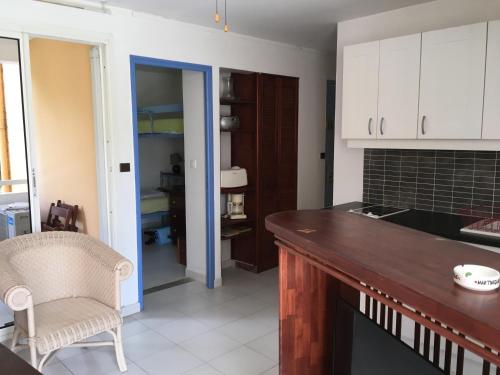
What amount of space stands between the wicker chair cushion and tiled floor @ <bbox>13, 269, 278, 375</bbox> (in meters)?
0.38

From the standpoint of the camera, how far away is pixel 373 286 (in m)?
1.06

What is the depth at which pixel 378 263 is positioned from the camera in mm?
1100

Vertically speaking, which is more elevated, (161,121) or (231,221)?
(161,121)

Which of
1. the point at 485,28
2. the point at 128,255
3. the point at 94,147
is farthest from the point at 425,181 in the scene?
the point at 94,147

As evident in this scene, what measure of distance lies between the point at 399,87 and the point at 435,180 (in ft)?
2.53

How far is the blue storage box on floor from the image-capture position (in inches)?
221

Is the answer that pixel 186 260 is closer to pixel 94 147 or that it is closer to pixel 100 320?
pixel 94 147

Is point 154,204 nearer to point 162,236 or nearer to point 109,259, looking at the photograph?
point 162,236

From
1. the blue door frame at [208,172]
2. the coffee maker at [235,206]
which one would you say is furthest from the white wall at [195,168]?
the coffee maker at [235,206]

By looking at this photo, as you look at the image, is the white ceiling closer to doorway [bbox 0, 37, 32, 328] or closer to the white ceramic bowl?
doorway [bbox 0, 37, 32, 328]

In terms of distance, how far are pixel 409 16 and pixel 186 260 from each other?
3.16m

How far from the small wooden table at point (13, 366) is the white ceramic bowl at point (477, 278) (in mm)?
1135

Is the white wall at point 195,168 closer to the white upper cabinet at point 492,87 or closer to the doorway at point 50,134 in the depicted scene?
the doorway at point 50,134

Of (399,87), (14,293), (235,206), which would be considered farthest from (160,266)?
(399,87)
